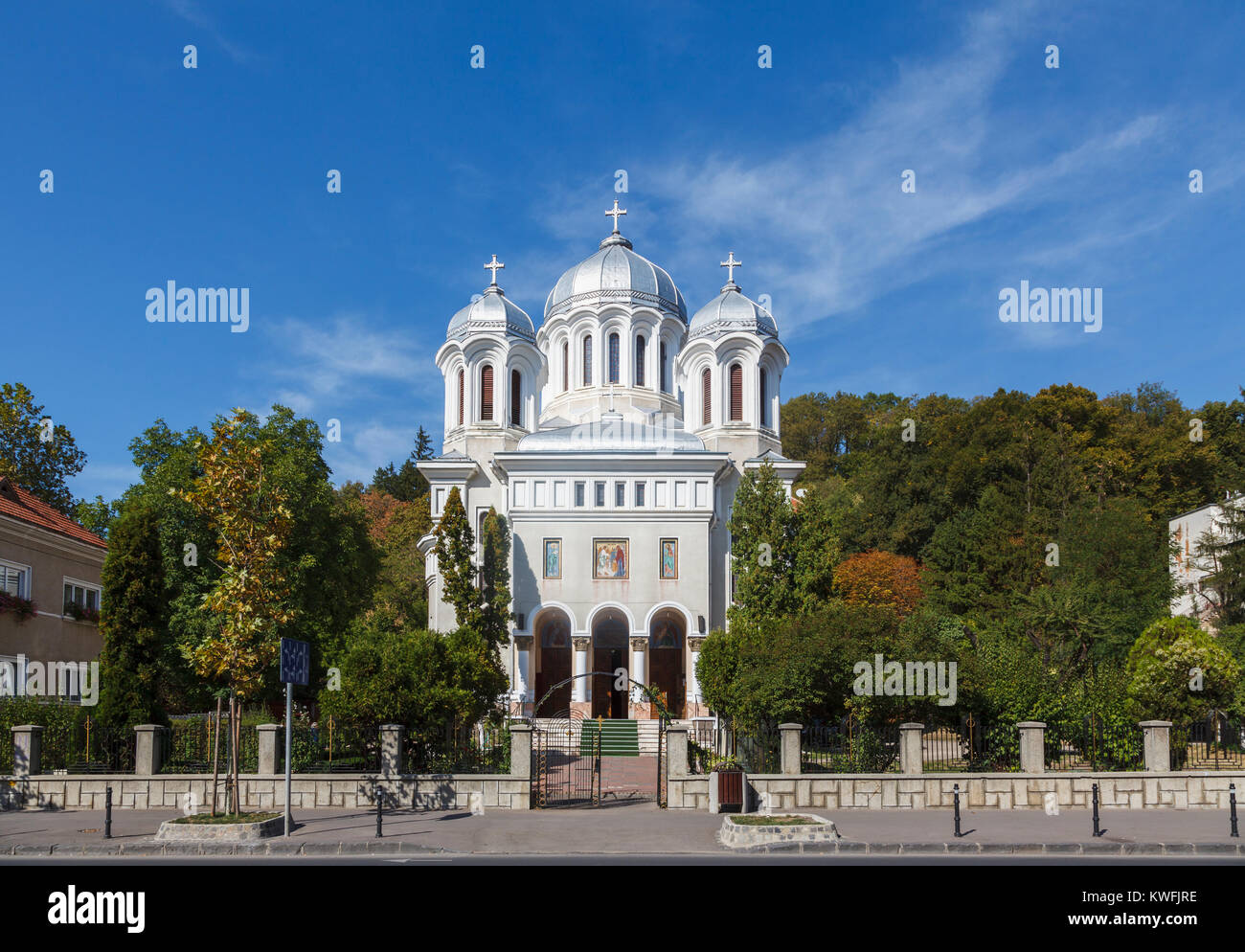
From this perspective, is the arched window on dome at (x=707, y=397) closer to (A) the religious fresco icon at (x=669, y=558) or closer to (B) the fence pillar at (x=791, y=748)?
(A) the religious fresco icon at (x=669, y=558)

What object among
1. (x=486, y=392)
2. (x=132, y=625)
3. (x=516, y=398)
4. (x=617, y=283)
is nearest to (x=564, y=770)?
(x=132, y=625)

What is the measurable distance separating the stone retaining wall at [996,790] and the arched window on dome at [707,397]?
29.3m

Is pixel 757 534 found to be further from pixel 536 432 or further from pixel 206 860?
pixel 206 860

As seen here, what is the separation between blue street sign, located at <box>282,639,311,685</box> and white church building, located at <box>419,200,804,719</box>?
22.0 m

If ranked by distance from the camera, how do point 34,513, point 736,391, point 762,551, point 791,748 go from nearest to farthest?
point 791,748 → point 34,513 → point 762,551 → point 736,391

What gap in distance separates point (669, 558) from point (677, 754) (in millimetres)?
20619

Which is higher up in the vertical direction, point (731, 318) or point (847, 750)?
point (731, 318)

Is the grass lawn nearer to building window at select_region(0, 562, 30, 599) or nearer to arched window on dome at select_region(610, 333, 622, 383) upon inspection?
building window at select_region(0, 562, 30, 599)

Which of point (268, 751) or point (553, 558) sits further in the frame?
point (553, 558)

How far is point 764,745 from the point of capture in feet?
78.8

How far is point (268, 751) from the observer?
2153cm

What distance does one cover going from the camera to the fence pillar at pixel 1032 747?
70.5 feet

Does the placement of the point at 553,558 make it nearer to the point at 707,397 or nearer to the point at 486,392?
the point at 486,392

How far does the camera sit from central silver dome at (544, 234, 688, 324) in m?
50.6
